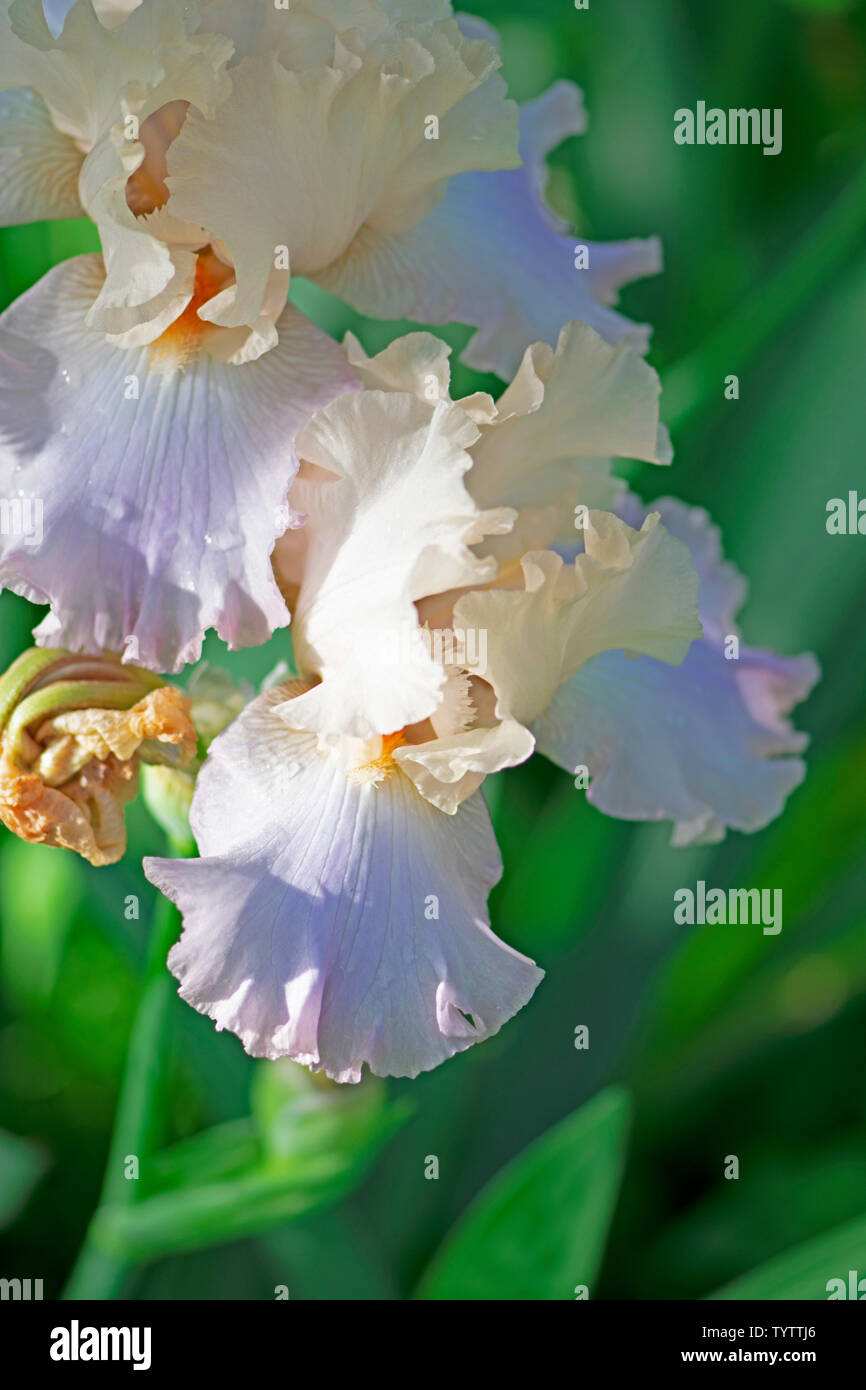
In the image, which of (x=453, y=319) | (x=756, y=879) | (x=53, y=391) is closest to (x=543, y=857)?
(x=756, y=879)

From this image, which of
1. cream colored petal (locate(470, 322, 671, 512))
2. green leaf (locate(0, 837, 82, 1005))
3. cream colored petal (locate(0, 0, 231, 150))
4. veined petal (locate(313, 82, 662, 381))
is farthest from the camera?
green leaf (locate(0, 837, 82, 1005))

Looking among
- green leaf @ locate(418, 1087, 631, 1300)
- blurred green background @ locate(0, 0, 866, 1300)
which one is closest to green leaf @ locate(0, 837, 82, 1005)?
blurred green background @ locate(0, 0, 866, 1300)

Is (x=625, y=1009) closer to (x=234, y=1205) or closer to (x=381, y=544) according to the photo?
(x=234, y=1205)

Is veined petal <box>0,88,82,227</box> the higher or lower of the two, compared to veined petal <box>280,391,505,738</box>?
higher

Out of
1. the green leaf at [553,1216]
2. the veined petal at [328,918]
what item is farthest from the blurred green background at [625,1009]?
the veined petal at [328,918]

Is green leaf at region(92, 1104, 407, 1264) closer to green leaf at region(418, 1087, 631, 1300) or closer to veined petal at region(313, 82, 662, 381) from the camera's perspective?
green leaf at region(418, 1087, 631, 1300)

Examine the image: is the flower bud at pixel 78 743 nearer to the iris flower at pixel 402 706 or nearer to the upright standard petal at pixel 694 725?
the iris flower at pixel 402 706

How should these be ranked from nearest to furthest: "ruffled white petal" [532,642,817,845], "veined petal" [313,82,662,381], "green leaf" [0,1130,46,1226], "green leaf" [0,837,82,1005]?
"veined petal" [313,82,662,381] < "ruffled white petal" [532,642,817,845] < "green leaf" [0,1130,46,1226] < "green leaf" [0,837,82,1005]
